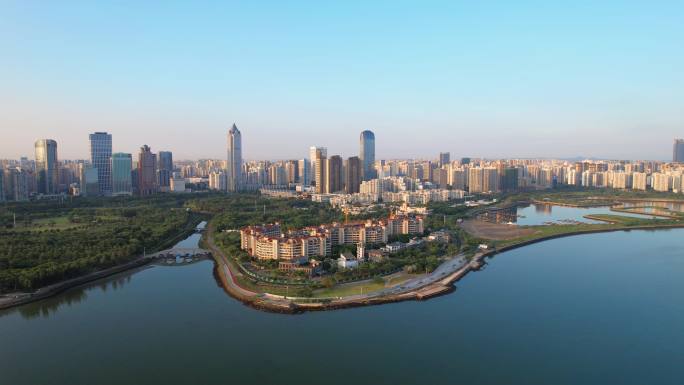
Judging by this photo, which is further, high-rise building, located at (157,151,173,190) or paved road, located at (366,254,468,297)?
high-rise building, located at (157,151,173,190)

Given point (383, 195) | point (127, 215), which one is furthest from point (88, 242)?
point (383, 195)

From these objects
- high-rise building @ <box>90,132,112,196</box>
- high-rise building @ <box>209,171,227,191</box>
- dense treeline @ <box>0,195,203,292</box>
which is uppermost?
high-rise building @ <box>90,132,112,196</box>

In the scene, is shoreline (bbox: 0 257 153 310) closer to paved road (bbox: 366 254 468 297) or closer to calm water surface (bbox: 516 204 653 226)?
paved road (bbox: 366 254 468 297)

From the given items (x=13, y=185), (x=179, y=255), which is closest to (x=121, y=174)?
(x=13, y=185)

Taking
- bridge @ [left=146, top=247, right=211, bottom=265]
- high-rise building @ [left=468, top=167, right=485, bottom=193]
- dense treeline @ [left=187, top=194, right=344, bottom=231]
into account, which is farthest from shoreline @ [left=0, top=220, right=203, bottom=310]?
high-rise building @ [left=468, top=167, right=485, bottom=193]

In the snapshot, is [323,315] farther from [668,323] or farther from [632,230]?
[632,230]
